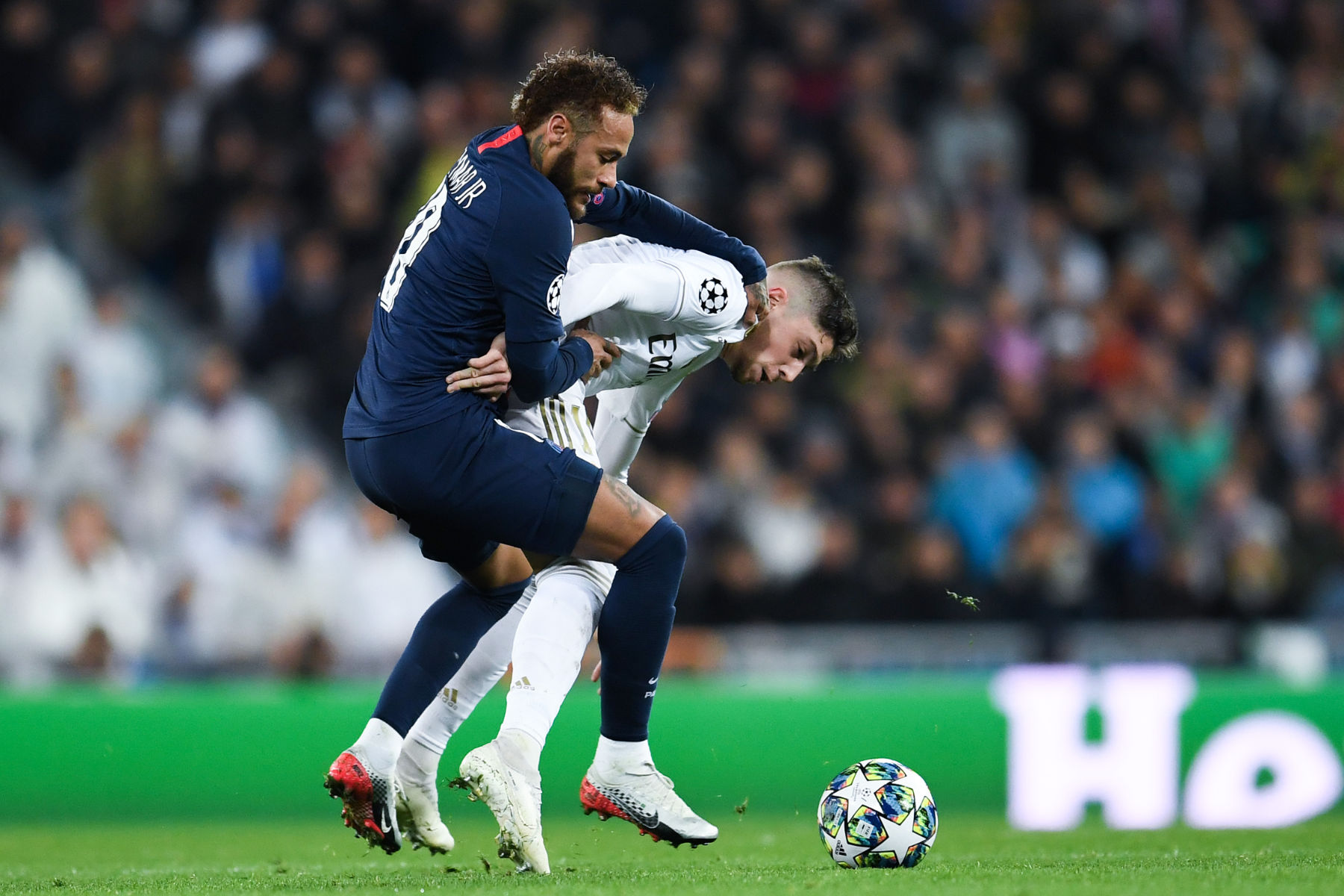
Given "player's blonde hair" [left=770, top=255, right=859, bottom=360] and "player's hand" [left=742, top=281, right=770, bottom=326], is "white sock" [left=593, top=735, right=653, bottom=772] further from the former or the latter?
"player's blonde hair" [left=770, top=255, right=859, bottom=360]

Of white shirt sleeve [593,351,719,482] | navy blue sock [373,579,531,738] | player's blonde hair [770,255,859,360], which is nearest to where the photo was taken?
navy blue sock [373,579,531,738]

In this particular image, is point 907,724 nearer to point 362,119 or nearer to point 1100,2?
point 362,119

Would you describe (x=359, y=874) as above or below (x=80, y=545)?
below

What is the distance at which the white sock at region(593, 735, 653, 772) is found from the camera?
5512 mm

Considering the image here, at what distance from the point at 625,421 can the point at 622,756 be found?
50.1 inches

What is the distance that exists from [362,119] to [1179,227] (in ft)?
19.8

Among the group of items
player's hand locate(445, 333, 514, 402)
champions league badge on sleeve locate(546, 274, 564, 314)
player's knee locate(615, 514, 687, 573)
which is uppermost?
champions league badge on sleeve locate(546, 274, 564, 314)

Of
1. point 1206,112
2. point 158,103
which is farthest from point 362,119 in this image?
point 1206,112

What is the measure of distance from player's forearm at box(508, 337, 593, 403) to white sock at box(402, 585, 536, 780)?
109 cm

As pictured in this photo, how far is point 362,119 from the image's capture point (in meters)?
12.2

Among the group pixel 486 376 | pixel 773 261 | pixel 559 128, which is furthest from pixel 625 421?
pixel 773 261

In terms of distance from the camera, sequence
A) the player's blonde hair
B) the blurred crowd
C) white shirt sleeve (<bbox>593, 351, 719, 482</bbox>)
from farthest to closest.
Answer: the blurred crowd
white shirt sleeve (<bbox>593, 351, 719, 482</bbox>)
the player's blonde hair

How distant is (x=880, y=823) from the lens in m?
5.46

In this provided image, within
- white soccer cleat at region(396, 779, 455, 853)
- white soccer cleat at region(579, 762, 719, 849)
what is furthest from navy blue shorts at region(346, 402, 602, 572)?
white soccer cleat at region(396, 779, 455, 853)
